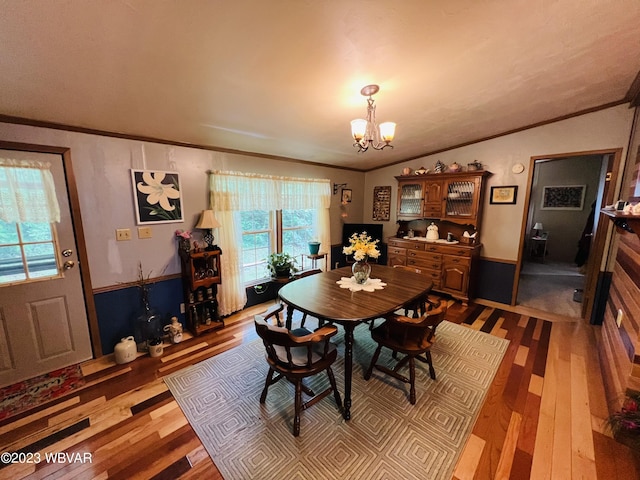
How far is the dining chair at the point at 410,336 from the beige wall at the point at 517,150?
7.29ft

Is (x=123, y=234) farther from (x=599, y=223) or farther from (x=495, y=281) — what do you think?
(x=599, y=223)

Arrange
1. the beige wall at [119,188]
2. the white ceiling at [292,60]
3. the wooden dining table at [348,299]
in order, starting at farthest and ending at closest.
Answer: the beige wall at [119,188], the wooden dining table at [348,299], the white ceiling at [292,60]

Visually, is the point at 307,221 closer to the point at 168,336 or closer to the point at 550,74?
the point at 168,336

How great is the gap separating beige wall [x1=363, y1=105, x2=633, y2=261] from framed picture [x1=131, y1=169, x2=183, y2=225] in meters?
2.69

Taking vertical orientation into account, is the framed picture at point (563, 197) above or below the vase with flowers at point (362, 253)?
above

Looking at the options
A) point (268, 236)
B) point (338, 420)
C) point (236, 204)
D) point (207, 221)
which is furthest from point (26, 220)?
point (338, 420)

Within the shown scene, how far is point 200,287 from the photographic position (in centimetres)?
295

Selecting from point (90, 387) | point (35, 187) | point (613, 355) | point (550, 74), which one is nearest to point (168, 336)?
point (90, 387)

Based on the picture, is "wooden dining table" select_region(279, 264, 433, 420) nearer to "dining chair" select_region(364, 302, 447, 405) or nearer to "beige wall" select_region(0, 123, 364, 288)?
"dining chair" select_region(364, 302, 447, 405)

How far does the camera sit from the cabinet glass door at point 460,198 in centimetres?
367

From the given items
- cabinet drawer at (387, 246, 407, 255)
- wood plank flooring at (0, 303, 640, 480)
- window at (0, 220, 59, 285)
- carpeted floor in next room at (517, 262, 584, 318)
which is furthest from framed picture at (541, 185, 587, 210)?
window at (0, 220, 59, 285)

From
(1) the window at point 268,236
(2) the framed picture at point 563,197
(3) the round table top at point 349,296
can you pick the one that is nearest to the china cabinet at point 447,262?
(3) the round table top at point 349,296

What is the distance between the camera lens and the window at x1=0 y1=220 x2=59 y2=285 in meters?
1.97

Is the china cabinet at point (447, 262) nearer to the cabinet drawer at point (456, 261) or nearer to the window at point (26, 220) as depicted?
the cabinet drawer at point (456, 261)
